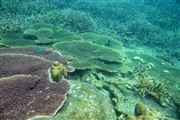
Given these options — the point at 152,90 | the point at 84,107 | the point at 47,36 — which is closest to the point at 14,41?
the point at 47,36

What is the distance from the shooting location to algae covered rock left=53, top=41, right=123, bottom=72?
756 centimetres

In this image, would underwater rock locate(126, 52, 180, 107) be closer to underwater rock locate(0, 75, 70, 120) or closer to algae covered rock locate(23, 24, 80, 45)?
algae covered rock locate(23, 24, 80, 45)

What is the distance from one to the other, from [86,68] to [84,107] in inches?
89.2

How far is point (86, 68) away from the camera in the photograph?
6719mm

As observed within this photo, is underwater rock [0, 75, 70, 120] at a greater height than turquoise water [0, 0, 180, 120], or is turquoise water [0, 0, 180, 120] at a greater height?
underwater rock [0, 75, 70, 120]

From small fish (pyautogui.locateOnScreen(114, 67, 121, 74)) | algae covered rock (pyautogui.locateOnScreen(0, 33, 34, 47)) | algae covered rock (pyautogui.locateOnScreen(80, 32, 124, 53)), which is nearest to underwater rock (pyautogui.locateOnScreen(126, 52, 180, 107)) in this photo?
algae covered rock (pyautogui.locateOnScreen(80, 32, 124, 53))

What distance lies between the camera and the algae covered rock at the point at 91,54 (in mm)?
7564

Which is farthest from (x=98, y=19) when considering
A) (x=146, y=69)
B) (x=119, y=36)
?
(x=146, y=69)

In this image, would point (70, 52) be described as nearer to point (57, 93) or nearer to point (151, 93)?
point (151, 93)

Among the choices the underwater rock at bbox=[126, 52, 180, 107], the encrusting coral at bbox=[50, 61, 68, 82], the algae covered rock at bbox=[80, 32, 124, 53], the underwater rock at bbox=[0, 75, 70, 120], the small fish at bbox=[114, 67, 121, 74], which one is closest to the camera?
the underwater rock at bbox=[0, 75, 70, 120]

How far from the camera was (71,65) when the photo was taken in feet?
21.5

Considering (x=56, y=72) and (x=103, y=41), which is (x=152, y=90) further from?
(x=103, y=41)

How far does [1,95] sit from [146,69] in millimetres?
6447

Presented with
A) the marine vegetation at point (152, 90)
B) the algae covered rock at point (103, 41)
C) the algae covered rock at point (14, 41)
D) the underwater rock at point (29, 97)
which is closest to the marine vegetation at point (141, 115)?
the underwater rock at point (29, 97)
